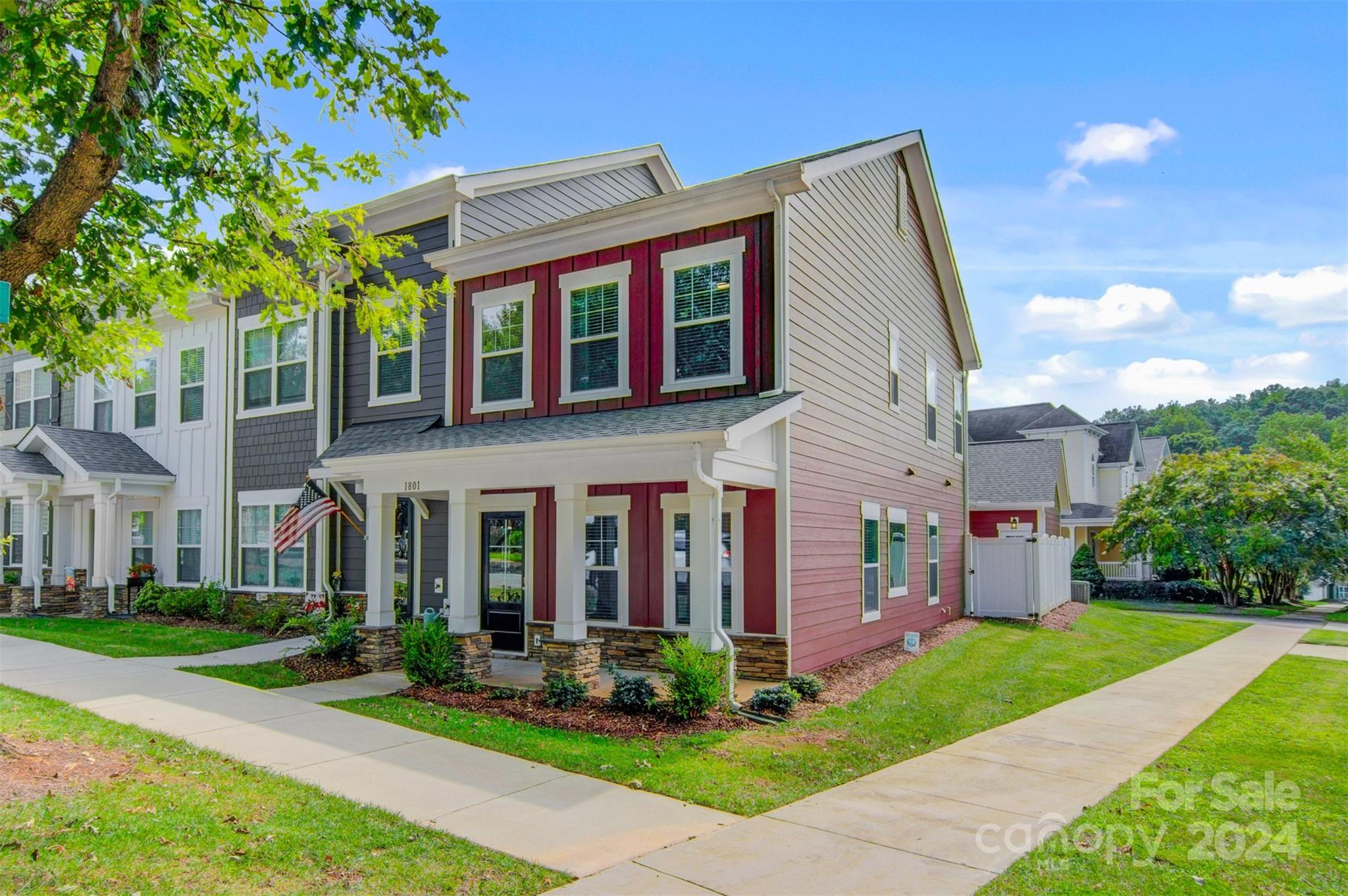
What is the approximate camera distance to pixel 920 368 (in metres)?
16.6

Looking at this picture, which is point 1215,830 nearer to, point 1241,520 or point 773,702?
point 773,702

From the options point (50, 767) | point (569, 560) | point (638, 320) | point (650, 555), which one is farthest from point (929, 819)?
point (638, 320)

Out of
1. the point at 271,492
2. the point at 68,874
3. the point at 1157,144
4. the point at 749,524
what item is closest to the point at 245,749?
the point at 68,874

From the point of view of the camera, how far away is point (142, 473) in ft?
57.1

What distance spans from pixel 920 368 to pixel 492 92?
983 cm

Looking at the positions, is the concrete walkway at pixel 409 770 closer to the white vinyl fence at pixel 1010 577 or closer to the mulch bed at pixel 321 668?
the mulch bed at pixel 321 668

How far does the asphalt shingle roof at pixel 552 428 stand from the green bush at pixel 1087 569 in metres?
23.7

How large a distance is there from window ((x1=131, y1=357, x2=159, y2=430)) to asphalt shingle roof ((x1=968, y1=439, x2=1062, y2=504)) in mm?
19199

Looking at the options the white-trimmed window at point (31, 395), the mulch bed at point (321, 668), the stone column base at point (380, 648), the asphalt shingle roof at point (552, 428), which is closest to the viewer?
the asphalt shingle roof at point (552, 428)

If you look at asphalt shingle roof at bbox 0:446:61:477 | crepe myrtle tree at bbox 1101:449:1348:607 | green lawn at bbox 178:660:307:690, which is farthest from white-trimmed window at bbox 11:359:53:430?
crepe myrtle tree at bbox 1101:449:1348:607

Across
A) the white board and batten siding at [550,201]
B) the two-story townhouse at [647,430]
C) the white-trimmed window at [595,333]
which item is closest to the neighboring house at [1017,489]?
the two-story townhouse at [647,430]

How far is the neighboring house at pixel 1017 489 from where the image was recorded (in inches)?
866

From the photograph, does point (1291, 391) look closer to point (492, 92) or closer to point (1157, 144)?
point (1157, 144)

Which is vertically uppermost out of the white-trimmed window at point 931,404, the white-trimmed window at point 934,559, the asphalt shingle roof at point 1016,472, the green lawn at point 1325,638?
the white-trimmed window at point 931,404
